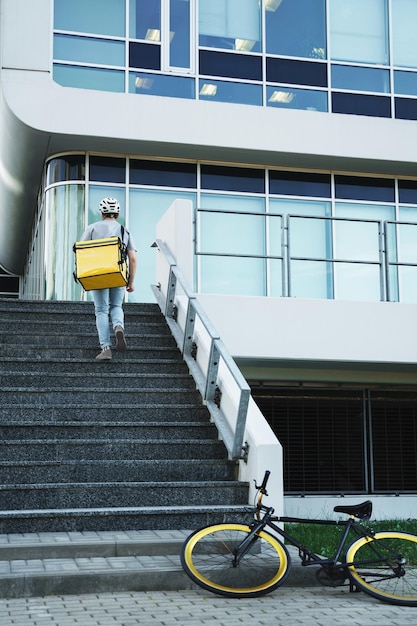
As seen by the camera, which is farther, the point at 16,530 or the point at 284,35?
the point at 284,35

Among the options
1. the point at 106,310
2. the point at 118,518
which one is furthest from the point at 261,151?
the point at 118,518

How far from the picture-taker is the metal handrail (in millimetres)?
8953

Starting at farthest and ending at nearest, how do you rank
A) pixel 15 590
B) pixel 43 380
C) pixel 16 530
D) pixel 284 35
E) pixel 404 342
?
pixel 284 35 → pixel 404 342 → pixel 43 380 → pixel 16 530 → pixel 15 590

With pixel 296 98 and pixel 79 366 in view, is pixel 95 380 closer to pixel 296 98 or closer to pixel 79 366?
pixel 79 366

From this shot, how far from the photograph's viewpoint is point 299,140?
56.0 ft

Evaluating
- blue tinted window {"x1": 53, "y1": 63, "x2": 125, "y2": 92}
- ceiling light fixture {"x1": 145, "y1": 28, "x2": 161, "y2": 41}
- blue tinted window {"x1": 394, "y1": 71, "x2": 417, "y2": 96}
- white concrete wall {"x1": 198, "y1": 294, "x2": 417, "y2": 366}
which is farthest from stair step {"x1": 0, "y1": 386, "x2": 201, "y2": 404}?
blue tinted window {"x1": 394, "y1": 71, "x2": 417, "y2": 96}

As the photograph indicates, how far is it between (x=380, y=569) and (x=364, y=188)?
40.1 ft

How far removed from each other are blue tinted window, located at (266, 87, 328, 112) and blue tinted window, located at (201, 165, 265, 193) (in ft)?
4.43

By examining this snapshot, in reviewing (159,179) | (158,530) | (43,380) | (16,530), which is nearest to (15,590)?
(16,530)

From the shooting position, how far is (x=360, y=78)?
18.2 meters

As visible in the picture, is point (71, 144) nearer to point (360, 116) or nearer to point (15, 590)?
point (360, 116)

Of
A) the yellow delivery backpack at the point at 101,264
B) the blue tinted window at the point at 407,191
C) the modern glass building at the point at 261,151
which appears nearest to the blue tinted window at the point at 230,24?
the modern glass building at the point at 261,151

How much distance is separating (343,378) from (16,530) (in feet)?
31.9

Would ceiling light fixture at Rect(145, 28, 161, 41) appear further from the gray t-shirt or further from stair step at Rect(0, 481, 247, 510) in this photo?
stair step at Rect(0, 481, 247, 510)
